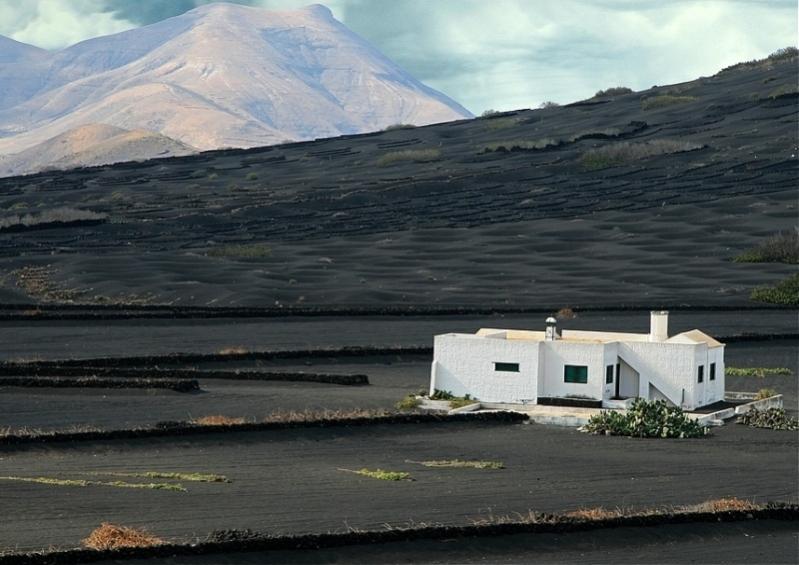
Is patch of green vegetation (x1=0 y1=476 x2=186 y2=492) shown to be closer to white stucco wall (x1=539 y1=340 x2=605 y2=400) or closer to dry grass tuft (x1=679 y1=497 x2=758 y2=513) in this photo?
dry grass tuft (x1=679 y1=497 x2=758 y2=513)

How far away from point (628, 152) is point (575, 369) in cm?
7832

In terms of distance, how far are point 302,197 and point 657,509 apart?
297ft

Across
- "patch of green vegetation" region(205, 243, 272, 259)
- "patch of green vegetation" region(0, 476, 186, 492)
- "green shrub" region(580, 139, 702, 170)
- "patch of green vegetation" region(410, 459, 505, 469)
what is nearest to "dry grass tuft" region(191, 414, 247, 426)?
"patch of green vegetation" region(410, 459, 505, 469)

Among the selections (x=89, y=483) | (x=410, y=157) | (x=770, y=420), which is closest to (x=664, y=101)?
(x=410, y=157)

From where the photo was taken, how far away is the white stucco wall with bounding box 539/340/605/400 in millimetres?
44000

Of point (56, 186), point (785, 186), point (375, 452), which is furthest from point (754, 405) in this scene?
point (56, 186)

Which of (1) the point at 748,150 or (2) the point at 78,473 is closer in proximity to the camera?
(2) the point at 78,473

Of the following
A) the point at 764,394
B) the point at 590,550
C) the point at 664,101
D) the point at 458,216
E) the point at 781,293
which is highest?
the point at 664,101

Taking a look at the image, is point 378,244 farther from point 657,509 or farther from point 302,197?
point 657,509

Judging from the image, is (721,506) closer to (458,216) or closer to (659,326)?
(659,326)

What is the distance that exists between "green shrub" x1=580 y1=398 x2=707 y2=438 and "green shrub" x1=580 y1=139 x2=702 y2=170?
79728mm

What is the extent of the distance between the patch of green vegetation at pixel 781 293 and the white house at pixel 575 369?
23.9 meters

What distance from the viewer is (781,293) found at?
2739 inches

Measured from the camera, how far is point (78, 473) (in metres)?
30.3
